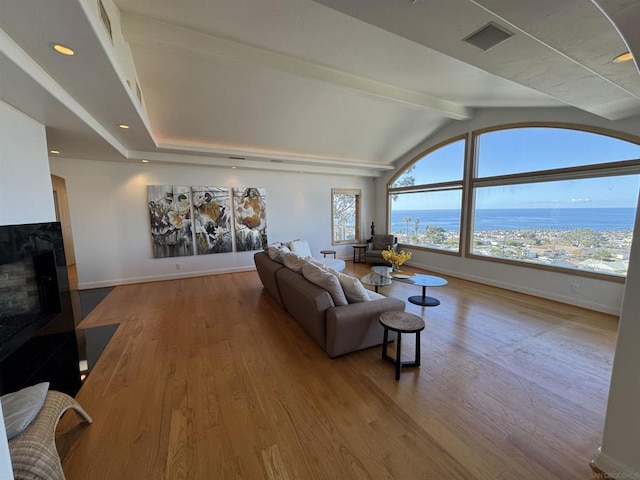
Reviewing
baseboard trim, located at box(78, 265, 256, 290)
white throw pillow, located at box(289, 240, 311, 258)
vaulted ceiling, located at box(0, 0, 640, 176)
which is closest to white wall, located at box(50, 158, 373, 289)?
baseboard trim, located at box(78, 265, 256, 290)

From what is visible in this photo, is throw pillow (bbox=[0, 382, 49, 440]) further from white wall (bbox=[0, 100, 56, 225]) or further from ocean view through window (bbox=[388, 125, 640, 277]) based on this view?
ocean view through window (bbox=[388, 125, 640, 277])

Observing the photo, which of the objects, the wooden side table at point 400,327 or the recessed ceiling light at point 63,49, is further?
the wooden side table at point 400,327

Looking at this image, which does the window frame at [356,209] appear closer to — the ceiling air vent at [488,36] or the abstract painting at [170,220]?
the abstract painting at [170,220]

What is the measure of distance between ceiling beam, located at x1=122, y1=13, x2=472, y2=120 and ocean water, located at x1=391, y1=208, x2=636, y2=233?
8.44 ft

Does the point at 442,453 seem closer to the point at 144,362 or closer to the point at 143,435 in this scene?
the point at 143,435

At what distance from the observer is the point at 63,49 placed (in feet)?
5.42

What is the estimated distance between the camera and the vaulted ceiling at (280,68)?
5.14ft

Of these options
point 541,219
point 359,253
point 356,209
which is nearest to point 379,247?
point 359,253

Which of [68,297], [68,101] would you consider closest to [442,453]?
[68,297]

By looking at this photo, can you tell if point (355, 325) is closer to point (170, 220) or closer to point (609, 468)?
point (609, 468)

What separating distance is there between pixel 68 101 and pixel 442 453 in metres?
4.04

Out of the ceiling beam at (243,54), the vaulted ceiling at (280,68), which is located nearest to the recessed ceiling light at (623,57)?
the vaulted ceiling at (280,68)

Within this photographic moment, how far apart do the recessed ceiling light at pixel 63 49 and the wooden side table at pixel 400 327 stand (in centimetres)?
309

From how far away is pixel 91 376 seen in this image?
7.43 feet
